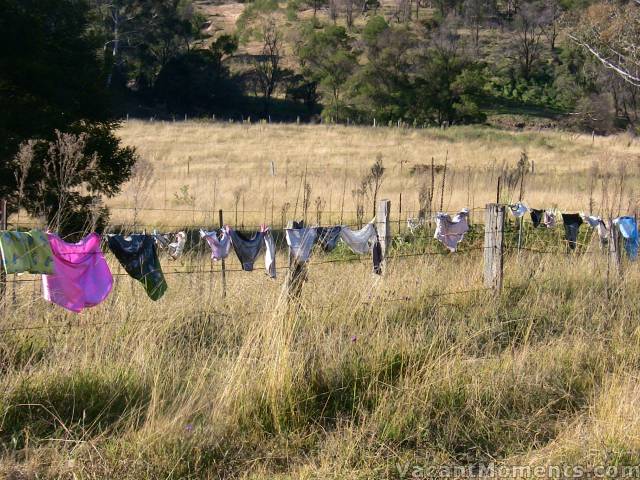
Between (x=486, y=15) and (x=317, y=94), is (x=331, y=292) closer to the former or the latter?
(x=317, y=94)

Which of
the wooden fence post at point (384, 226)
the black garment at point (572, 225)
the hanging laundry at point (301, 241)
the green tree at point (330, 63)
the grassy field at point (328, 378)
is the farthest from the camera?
the green tree at point (330, 63)

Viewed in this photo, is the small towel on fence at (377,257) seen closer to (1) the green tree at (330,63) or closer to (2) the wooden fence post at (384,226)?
(2) the wooden fence post at (384,226)

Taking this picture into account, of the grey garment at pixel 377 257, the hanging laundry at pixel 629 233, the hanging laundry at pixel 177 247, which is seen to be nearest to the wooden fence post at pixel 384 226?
the grey garment at pixel 377 257

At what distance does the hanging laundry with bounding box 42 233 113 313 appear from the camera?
4922 millimetres

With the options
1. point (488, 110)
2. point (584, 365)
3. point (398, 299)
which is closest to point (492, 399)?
point (584, 365)

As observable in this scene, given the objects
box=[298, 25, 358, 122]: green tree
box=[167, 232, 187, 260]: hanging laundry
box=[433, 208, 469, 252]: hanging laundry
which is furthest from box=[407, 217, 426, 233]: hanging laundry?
box=[298, 25, 358, 122]: green tree

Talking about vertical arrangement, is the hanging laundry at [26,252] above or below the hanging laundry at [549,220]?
above

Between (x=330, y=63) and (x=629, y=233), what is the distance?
4410 cm

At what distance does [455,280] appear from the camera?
678 cm

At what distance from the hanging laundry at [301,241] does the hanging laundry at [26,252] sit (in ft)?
5.77

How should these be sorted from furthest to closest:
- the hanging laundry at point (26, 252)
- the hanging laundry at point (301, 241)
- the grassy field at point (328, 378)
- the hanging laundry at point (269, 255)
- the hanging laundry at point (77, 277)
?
the hanging laundry at point (269, 255)
the hanging laundry at point (301, 241)
the hanging laundry at point (77, 277)
the hanging laundry at point (26, 252)
the grassy field at point (328, 378)

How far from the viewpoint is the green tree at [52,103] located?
11.6 meters

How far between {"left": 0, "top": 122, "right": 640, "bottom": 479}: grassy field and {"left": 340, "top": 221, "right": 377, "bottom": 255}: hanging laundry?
0.27m

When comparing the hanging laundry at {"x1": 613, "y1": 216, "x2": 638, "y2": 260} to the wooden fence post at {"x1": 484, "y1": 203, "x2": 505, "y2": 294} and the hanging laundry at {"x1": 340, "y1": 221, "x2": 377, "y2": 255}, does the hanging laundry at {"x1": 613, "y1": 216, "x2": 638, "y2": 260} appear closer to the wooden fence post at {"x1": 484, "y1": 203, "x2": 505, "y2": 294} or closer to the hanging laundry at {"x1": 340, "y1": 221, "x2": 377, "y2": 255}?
the wooden fence post at {"x1": 484, "y1": 203, "x2": 505, "y2": 294}
